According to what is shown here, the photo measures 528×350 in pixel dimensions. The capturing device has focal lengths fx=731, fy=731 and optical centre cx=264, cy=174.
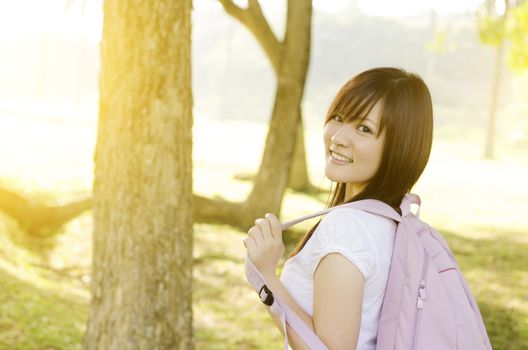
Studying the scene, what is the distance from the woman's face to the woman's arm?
0.35 metres

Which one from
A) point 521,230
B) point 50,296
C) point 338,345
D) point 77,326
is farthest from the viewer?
point 521,230

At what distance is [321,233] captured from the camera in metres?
1.92

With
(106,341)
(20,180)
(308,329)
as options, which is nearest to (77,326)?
(106,341)

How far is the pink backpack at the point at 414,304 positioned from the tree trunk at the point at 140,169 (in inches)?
95.1

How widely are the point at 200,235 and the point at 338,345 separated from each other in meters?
9.34

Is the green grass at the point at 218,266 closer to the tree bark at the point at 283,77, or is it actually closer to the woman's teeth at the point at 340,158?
the tree bark at the point at 283,77

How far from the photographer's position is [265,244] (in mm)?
→ 2016

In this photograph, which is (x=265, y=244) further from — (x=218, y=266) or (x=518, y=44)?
(x=518, y=44)

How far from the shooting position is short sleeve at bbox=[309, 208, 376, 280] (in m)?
1.86

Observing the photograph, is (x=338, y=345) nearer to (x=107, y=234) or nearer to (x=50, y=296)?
(x=107, y=234)

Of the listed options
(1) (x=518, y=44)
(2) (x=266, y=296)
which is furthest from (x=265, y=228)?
(1) (x=518, y=44)

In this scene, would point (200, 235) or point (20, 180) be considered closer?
point (200, 235)

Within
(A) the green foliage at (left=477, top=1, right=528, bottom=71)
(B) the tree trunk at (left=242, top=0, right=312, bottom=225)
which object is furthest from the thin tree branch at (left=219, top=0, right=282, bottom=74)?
(A) the green foliage at (left=477, top=1, right=528, bottom=71)

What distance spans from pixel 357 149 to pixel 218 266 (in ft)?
25.3
